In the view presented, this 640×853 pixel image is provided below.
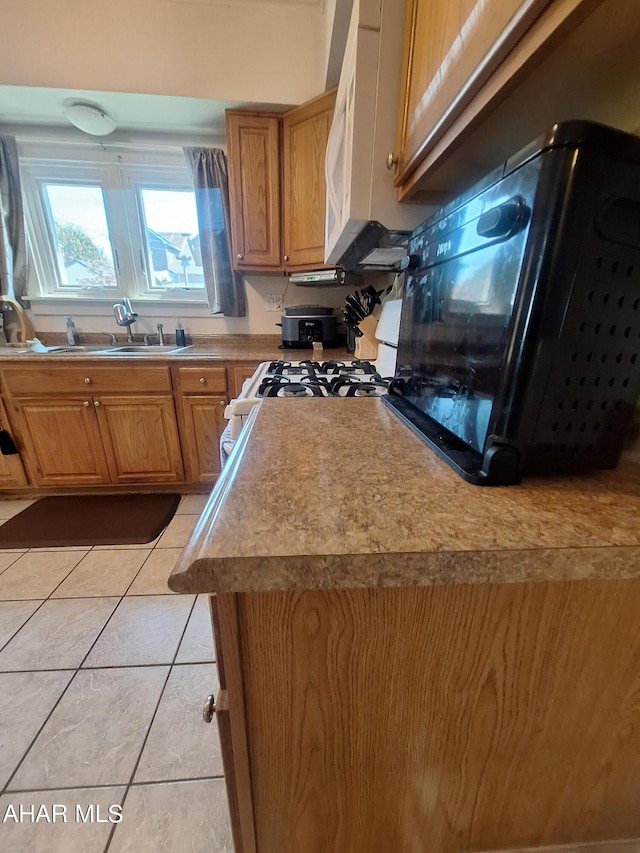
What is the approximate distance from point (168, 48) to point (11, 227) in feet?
4.68

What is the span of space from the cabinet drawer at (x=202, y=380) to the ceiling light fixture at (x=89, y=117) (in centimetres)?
148

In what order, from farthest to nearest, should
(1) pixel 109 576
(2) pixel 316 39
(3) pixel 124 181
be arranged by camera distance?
(3) pixel 124 181, (2) pixel 316 39, (1) pixel 109 576

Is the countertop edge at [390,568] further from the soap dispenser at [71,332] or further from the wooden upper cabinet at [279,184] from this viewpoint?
the soap dispenser at [71,332]

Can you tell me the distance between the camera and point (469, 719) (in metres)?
0.47

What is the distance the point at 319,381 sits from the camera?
1.15 metres

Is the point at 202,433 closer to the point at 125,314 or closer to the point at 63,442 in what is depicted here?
the point at 63,442

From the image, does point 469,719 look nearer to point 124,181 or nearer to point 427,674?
point 427,674

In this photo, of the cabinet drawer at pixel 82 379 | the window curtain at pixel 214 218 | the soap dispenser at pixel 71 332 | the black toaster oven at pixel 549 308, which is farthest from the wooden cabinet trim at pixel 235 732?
the soap dispenser at pixel 71 332

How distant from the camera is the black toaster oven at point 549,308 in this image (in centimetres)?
36

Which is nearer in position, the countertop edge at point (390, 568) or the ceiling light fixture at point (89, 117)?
the countertop edge at point (390, 568)

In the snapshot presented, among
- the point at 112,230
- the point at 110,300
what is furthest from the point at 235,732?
the point at 112,230

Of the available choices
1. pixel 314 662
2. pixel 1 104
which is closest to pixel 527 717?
pixel 314 662

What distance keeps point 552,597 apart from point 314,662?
0.30m

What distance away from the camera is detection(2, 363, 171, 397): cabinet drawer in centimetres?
192
